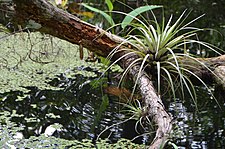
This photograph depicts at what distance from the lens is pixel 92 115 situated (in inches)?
71.0

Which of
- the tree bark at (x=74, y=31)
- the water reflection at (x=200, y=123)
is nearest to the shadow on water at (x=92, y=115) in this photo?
the water reflection at (x=200, y=123)

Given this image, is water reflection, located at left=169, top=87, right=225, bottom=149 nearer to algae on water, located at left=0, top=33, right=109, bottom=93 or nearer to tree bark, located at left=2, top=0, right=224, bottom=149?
tree bark, located at left=2, top=0, right=224, bottom=149

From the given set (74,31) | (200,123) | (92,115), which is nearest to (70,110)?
(92,115)

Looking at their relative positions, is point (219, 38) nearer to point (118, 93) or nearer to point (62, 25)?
point (118, 93)

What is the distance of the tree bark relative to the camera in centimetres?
136

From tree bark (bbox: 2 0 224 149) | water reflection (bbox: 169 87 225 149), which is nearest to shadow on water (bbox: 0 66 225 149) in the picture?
water reflection (bbox: 169 87 225 149)

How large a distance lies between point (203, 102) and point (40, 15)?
90 cm

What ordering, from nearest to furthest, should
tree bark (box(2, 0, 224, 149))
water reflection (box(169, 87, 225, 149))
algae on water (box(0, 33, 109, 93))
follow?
tree bark (box(2, 0, 224, 149)) → water reflection (box(169, 87, 225, 149)) → algae on water (box(0, 33, 109, 93))

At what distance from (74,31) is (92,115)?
395 millimetres

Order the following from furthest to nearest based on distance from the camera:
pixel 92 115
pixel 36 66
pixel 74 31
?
1. pixel 36 66
2. pixel 92 115
3. pixel 74 31

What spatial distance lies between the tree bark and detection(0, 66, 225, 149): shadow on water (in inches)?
9.8

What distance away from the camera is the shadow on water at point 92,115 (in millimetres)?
1652

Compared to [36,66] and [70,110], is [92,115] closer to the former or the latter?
[70,110]

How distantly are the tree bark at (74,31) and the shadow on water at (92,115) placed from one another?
25 cm
